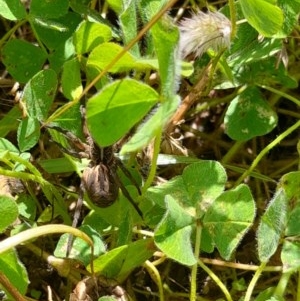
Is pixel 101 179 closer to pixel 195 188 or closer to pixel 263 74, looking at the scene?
pixel 195 188

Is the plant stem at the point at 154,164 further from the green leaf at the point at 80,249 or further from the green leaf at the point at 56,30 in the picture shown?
the green leaf at the point at 56,30

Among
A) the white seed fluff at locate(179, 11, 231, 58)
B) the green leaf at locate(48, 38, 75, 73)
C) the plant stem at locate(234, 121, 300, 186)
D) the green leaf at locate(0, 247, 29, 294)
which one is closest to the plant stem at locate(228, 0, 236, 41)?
the white seed fluff at locate(179, 11, 231, 58)

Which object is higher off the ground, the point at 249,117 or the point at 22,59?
the point at 22,59

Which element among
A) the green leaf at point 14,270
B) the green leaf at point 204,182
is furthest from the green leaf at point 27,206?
the green leaf at point 204,182

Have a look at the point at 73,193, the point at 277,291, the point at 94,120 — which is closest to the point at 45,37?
the point at 73,193

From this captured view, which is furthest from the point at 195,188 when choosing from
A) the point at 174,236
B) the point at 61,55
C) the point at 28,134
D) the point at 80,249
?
the point at 61,55
